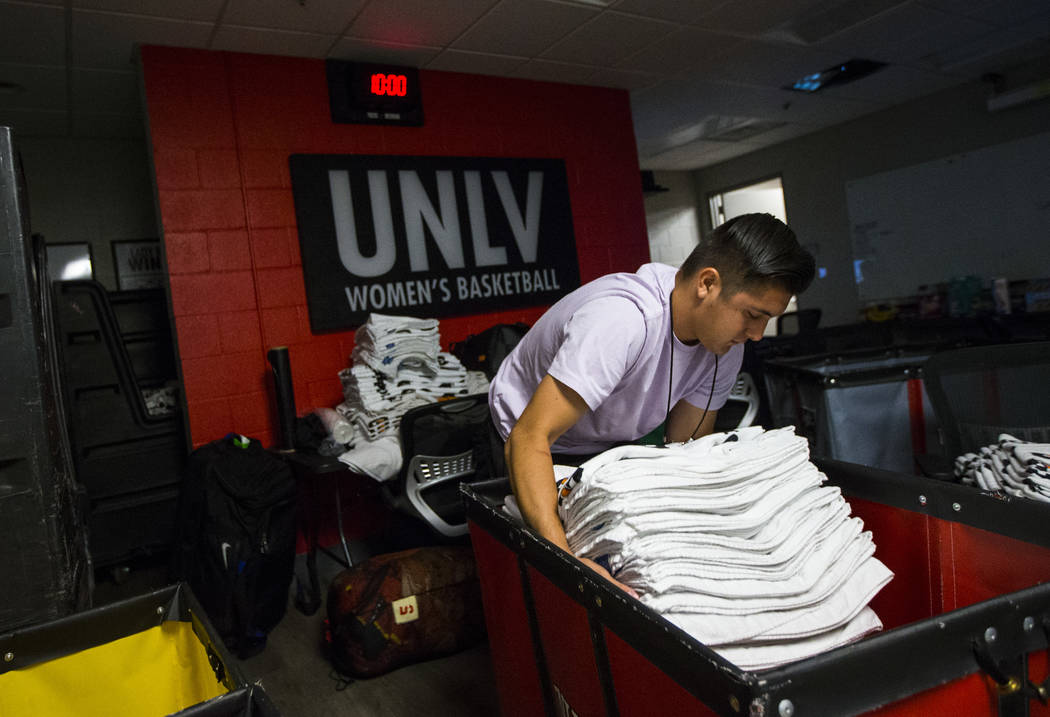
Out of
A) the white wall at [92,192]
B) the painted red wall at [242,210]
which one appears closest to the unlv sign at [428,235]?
the painted red wall at [242,210]

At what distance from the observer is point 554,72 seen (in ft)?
13.1

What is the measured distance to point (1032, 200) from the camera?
538 cm

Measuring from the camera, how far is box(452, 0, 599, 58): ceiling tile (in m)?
3.12

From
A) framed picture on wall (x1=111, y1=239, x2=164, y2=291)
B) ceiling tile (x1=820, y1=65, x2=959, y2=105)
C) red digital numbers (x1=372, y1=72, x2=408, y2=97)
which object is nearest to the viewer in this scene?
red digital numbers (x1=372, y1=72, x2=408, y2=97)

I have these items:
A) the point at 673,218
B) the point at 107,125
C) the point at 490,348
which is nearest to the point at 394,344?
the point at 490,348

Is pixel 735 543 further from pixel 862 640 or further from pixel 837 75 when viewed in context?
pixel 837 75

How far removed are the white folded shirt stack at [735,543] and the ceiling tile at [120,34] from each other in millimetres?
2925

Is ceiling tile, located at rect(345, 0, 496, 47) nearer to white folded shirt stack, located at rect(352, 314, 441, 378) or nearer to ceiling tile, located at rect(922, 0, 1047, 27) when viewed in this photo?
white folded shirt stack, located at rect(352, 314, 441, 378)

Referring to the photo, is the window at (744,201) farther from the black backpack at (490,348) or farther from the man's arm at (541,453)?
the man's arm at (541,453)

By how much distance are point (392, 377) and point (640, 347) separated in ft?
6.30

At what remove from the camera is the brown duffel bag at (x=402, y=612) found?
2.12 metres

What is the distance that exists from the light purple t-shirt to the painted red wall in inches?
77.7

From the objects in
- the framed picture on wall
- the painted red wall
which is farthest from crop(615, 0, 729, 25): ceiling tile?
the framed picture on wall

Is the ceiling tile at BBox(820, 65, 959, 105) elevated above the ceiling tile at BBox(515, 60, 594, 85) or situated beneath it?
elevated above
